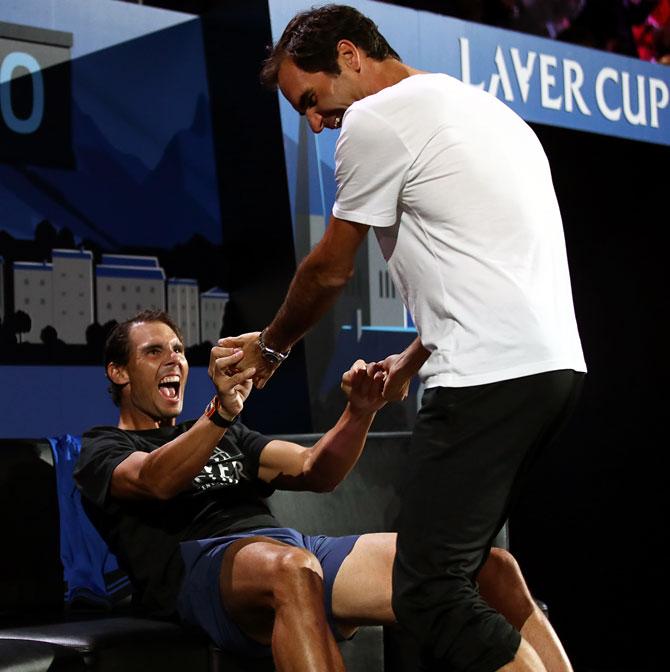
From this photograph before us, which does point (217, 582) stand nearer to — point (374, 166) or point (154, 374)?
point (154, 374)

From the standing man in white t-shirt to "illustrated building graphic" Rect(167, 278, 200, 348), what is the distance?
6.92ft

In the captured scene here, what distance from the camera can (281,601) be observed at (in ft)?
7.22

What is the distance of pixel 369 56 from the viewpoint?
2.04 metres

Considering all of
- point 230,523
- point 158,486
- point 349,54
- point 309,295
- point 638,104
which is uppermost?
point 638,104

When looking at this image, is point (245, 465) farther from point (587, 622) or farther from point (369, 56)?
point (587, 622)

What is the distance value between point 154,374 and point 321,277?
1078mm

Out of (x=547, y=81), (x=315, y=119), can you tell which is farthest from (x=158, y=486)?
(x=547, y=81)

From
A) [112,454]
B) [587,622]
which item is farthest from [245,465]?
[587,622]

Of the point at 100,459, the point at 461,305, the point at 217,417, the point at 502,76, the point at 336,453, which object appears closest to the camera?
the point at 461,305

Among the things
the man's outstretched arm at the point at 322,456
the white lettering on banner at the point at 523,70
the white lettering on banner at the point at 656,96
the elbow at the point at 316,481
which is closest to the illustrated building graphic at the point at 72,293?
the man's outstretched arm at the point at 322,456

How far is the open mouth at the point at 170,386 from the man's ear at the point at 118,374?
0.09 meters

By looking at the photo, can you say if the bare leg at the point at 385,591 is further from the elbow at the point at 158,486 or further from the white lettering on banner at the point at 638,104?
the white lettering on banner at the point at 638,104

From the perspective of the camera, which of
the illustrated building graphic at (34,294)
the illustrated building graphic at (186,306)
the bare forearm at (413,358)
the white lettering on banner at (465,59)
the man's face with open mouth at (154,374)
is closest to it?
the bare forearm at (413,358)

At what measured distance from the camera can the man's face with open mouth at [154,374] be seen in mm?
2891
